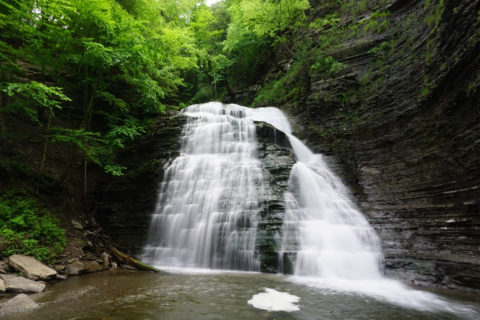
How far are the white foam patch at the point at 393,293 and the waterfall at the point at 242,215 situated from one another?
1.48 feet

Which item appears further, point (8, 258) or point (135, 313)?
point (8, 258)

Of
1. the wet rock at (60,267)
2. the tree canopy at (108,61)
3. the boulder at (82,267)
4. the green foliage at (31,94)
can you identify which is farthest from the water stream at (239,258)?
the green foliage at (31,94)

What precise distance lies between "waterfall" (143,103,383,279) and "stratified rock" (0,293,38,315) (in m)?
4.53

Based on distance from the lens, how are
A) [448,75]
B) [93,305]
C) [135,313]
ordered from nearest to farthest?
[135,313], [93,305], [448,75]

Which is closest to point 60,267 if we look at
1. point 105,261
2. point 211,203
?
point 105,261

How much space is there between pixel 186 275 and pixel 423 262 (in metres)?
5.67

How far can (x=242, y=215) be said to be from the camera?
7.93 meters

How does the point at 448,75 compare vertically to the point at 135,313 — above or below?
above

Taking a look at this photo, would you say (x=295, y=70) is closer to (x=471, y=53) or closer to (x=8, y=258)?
(x=471, y=53)

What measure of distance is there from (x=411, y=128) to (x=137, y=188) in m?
10.5

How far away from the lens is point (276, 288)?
5.05 meters

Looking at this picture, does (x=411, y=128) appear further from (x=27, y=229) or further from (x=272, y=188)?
(x=27, y=229)

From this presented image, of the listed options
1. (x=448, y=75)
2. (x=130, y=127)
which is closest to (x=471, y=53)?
(x=448, y=75)

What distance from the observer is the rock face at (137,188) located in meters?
9.55
